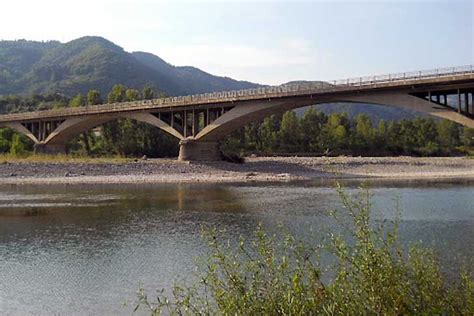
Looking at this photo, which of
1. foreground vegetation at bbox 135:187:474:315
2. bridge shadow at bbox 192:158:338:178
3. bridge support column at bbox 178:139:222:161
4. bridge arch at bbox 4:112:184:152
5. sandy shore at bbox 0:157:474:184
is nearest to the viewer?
foreground vegetation at bbox 135:187:474:315

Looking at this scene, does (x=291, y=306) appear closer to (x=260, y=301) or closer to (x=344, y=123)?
(x=260, y=301)

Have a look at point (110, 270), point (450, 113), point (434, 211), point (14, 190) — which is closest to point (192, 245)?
point (110, 270)

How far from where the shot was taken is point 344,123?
9625cm

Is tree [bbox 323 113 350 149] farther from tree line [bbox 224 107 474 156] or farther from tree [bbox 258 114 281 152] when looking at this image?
tree [bbox 258 114 281 152]

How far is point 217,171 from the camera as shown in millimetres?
53125

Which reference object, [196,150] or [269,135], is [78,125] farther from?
[269,135]

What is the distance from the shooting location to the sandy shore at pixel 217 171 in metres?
47.8

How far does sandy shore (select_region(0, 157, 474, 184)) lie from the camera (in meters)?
47.8

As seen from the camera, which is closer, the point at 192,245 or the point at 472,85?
the point at 192,245

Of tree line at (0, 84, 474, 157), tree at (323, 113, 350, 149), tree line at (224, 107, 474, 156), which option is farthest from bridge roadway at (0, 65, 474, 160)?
tree at (323, 113, 350, 149)

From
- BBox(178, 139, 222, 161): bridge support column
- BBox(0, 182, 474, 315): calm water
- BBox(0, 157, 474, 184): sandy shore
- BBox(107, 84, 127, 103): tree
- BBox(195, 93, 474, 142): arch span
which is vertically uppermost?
BBox(107, 84, 127, 103): tree

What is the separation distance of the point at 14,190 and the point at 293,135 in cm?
5503

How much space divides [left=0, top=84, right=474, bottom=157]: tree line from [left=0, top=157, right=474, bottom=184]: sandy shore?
68.7 ft

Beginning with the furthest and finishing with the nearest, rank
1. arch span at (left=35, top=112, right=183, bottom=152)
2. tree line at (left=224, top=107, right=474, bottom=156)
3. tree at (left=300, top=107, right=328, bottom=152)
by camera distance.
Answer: tree at (left=300, top=107, right=328, bottom=152) → tree line at (left=224, top=107, right=474, bottom=156) → arch span at (left=35, top=112, right=183, bottom=152)
